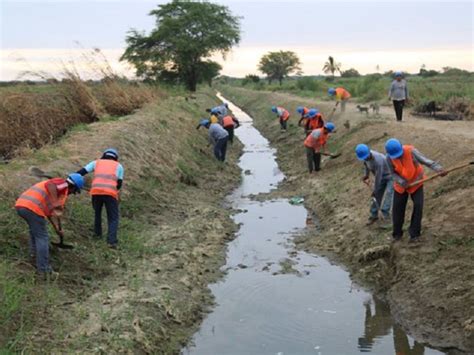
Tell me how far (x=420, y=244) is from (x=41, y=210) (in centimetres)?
566

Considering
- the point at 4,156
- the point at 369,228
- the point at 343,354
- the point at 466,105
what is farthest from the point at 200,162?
the point at 343,354

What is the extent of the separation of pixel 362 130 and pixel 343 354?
12027 mm

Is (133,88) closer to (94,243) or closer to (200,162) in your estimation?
(200,162)

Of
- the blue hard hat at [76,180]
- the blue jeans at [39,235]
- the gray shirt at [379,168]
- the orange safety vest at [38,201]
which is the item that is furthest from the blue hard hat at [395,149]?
the blue jeans at [39,235]

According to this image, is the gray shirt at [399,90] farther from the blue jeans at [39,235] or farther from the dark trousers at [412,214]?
the blue jeans at [39,235]

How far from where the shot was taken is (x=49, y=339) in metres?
5.64

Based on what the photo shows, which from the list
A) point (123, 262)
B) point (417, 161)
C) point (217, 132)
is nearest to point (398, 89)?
point (217, 132)

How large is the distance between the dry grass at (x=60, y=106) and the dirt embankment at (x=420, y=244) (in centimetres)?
702

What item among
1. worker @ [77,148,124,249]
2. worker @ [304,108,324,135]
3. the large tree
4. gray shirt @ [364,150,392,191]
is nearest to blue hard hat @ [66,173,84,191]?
worker @ [77,148,124,249]

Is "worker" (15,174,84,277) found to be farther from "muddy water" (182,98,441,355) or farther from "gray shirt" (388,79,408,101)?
"gray shirt" (388,79,408,101)

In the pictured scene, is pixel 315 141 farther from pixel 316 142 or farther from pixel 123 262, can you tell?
pixel 123 262

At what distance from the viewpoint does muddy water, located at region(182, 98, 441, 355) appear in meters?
6.59

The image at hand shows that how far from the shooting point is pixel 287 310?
7.58 metres

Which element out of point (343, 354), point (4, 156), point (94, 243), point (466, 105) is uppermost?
point (466, 105)
